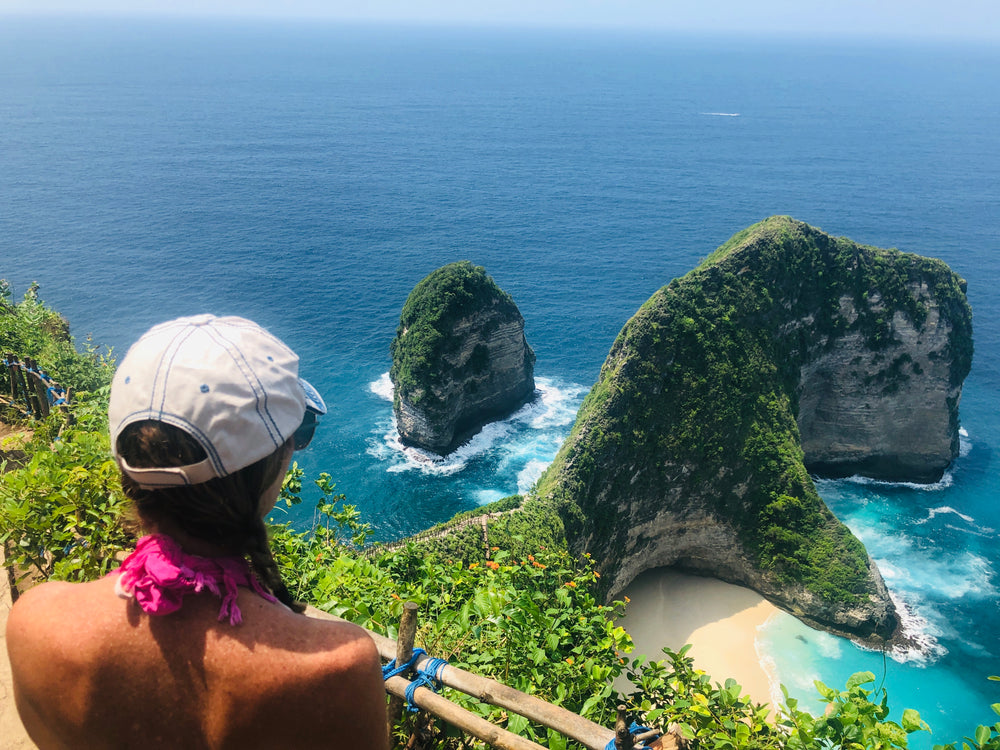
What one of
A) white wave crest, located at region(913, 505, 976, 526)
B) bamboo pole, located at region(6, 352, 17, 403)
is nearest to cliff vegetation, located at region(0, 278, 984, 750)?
bamboo pole, located at region(6, 352, 17, 403)

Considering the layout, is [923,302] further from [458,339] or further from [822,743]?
[822,743]

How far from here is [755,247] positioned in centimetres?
3844

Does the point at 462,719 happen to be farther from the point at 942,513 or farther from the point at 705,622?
the point at 942,513

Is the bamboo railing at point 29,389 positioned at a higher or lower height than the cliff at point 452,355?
higher

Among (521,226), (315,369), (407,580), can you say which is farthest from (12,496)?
(521,226)

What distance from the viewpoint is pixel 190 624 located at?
248 centimetres

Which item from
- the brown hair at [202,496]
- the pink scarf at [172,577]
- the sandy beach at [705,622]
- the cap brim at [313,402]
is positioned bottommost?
the sandy beach at [705,622]

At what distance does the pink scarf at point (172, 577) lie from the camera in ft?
8.02

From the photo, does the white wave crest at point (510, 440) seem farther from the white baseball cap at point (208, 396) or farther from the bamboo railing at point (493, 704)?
the white baseball cap at point (208, 396)

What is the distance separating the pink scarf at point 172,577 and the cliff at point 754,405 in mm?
27649

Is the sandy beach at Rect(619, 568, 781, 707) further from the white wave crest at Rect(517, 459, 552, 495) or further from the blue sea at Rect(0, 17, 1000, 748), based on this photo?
the white wave crest at Rect(517, 459, 552, 495)

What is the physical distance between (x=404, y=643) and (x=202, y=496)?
3.26m

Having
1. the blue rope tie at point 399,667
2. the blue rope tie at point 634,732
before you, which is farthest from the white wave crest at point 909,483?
the blue rope tie at point 399,667

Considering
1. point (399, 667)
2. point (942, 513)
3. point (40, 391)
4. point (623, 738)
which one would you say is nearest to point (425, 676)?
point (399, 667)
